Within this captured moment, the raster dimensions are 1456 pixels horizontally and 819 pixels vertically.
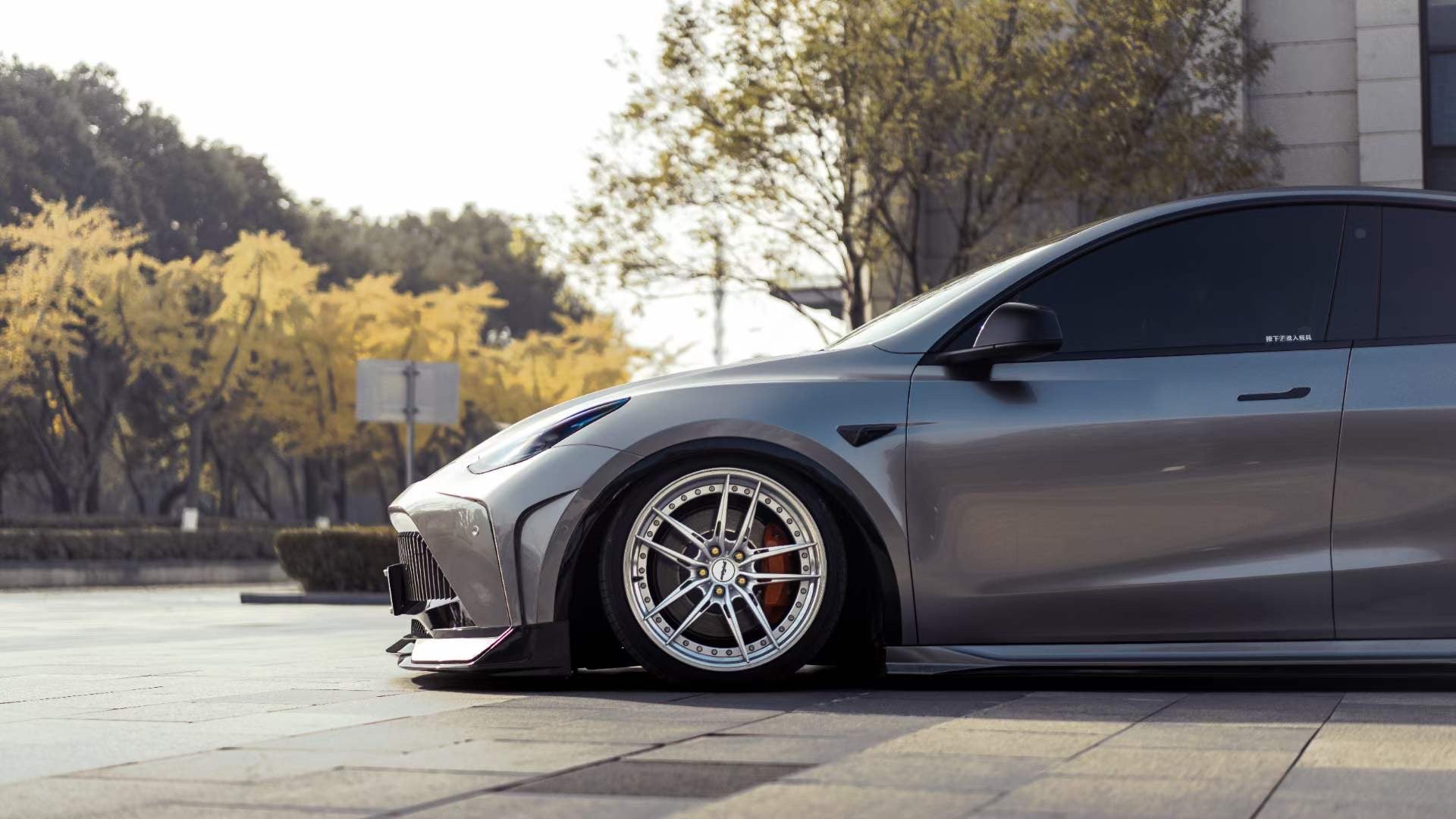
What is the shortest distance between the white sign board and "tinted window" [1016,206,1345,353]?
1615 centimetres

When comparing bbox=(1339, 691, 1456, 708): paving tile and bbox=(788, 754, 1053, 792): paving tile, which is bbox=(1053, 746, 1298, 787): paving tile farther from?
bbox=(1339, 691, 1456, 708): paving tile

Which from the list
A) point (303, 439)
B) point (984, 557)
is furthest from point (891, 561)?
point (303, 439)

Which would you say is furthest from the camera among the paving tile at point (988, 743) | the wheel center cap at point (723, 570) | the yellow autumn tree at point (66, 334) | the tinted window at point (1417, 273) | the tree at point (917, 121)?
the yellow autumn tree at point (66, 334)

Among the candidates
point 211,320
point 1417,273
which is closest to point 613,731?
point 1417,273

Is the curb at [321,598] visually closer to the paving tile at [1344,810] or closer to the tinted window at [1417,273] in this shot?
the tinted window at [1417,273]

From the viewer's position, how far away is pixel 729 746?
4340 millimetres

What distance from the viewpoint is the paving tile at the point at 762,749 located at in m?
4.14

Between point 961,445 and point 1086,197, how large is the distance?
48.7 feet

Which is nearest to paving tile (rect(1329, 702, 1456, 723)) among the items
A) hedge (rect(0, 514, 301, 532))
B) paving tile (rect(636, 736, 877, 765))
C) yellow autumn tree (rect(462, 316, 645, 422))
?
paving tile (rect(636, 736, 877, 765))

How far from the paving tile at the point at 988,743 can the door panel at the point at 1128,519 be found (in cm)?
91

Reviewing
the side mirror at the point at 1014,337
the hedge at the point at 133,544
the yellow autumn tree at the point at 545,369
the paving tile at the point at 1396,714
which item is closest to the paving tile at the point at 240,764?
the side mirror at the point at 1014,337

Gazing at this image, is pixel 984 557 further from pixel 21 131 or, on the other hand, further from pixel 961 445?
pixel 21 131

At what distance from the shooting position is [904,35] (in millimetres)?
18969

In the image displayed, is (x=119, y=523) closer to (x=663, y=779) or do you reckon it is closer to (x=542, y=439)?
(x=542, y=439)
